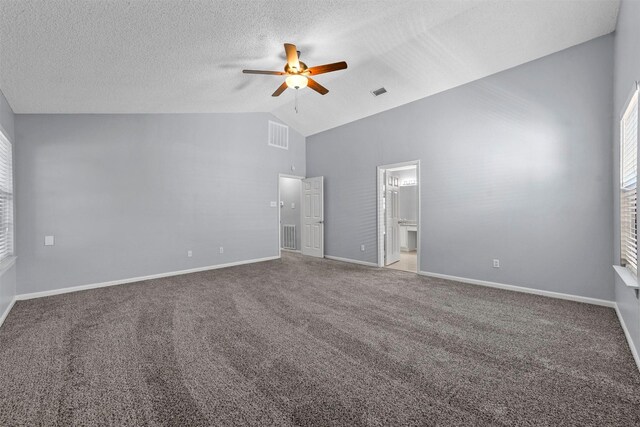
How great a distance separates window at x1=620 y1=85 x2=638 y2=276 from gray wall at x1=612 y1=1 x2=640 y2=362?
148mm

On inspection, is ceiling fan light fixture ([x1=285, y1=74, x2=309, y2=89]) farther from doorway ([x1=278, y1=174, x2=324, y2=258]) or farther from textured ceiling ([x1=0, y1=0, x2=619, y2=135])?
doorway ([x1=278, y1=174, x2=324, y2=258])

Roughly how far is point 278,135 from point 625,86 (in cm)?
550

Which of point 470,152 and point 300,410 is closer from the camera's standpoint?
point 300,410

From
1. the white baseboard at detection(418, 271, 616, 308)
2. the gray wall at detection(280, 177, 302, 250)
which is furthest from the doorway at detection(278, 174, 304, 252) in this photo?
the white baseboard at detection(418, 271, 616, 308)

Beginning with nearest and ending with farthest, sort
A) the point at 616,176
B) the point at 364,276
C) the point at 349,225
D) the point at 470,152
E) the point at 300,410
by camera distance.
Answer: the point at 300,410
the point at 616,176
the point at 470,152
the point at 364,276
the point at 349,225

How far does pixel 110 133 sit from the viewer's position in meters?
4.22

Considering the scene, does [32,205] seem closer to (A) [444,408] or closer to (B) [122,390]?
(B) [122,390]

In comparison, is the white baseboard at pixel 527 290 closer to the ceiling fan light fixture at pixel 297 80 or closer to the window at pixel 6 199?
the ceiling fan light fixture at pixel 297 80

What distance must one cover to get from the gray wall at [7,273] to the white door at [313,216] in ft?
16.3

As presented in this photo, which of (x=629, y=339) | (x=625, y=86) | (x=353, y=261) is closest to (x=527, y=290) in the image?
(x=629, y=339)

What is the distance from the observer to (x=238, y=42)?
9.59 ft

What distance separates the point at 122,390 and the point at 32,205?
354 cm

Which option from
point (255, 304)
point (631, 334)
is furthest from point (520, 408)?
point (255, 304)

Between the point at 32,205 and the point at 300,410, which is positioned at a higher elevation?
the point at 32,205
